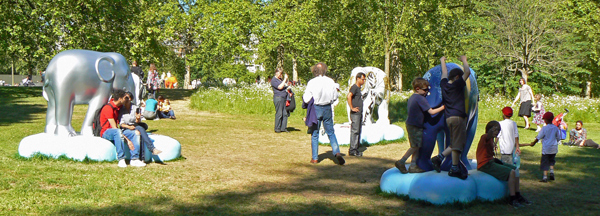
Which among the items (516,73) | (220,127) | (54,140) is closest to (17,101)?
(220,127)

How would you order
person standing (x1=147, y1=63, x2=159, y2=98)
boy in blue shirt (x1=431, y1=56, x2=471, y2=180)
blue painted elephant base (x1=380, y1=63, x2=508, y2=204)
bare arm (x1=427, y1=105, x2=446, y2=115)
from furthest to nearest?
person standing (x1=147, y1=63, x2=159, y2=98) < bare arm (x1=427, y1=105, x2=446, y2=115) < boy in blue shirt (x1=431, y1=56, x2=471, y2=180) < blue painted elephant base (x1=380, y1=63, x2=508, y2=204)

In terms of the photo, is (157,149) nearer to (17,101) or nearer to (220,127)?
(220,127)

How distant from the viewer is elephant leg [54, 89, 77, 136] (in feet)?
31.8

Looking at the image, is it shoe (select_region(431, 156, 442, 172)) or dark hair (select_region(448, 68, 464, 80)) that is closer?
dark hair (select_region(448, 68, 464, 80))

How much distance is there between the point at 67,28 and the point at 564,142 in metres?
22.5

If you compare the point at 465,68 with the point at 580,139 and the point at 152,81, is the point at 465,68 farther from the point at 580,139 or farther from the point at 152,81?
the point at 152,81

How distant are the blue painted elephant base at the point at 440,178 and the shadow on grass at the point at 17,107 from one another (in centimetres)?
1314

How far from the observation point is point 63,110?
975cm

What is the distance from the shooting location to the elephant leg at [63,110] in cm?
970

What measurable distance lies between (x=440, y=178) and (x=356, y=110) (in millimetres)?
4115

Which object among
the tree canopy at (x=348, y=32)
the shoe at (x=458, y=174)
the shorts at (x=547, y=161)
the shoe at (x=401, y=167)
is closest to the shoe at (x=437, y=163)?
the shoe at (x=458, y=174)

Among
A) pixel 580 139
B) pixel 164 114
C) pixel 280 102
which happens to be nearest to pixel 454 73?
pixel 580 139

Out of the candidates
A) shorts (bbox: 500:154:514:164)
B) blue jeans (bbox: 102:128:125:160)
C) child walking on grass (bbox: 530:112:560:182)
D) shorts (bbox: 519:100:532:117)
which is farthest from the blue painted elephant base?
shorts (bbox: 519:100:532:117)

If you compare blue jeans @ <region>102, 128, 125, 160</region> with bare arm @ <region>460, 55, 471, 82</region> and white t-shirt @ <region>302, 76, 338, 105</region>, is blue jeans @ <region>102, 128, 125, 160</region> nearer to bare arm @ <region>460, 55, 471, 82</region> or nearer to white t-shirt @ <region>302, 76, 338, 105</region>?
white t-shirt @ <region>302, 76, 338, 105</region>
